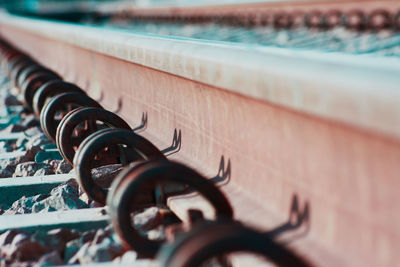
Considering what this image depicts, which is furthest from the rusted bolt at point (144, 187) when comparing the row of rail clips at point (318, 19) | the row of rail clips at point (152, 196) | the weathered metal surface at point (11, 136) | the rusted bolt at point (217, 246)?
the row of rail clips at point (318, 19)

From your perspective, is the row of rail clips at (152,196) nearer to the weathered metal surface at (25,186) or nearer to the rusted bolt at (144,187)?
the rusted bolt at (144,187)

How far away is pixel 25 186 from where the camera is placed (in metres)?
4.51

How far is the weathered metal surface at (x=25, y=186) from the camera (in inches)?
176

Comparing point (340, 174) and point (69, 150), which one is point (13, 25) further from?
point (340, 174)

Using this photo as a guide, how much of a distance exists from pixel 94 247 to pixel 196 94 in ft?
4.62

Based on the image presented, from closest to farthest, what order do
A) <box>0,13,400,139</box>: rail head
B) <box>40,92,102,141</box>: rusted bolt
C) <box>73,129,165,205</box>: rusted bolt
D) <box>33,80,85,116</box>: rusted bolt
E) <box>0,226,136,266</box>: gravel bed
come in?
<box>0,13,400,139</box>: rail head → <box>0,226,136,266</box>: gravel bed → <box>73,129,165,205</box>: rusted bolt → <box>40,92,102,141</box>: rusted bolt → <box>33,80,85,116</box>: rusted bolt

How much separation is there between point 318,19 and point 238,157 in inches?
504

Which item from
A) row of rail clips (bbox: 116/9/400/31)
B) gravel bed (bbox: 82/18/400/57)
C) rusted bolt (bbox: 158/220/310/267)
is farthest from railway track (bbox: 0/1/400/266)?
row of rail clips (bbox: 116/9/400/31)

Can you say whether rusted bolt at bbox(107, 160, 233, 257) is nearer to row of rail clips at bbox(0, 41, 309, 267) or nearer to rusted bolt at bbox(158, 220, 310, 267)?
row of rail clips at bbox(0, 41, 309, 267)

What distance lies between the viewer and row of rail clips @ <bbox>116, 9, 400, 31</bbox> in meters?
13.2

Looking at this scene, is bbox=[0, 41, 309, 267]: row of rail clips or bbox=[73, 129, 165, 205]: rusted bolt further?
bbox=[73, 129, 165, 205]: rusted bolt

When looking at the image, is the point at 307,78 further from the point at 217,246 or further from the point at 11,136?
the point at 11,136

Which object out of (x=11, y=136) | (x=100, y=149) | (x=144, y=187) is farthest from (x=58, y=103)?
(x=144, y=187)

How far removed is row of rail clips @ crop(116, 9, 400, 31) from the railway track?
25.7ft
